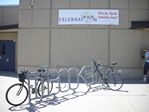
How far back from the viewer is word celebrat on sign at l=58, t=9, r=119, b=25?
61.1ft

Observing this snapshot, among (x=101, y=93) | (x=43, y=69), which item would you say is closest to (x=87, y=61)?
(x=101, y=93)

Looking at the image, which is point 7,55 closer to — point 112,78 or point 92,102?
point 112,78

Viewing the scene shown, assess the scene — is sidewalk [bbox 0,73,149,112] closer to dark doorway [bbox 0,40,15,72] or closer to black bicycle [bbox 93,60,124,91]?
black bicycle [bbox 93,60,124,91]

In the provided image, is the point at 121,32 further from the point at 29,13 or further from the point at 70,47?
the point at 29,13

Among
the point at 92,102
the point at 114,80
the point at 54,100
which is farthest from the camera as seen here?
the point at 114,80

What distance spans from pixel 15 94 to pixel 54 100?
1401 mm

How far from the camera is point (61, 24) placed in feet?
61.6

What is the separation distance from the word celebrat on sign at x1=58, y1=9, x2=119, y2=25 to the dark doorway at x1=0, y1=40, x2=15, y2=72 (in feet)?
22.5

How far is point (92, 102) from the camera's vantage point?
1061cm

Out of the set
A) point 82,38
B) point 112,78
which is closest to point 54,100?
point 112,78

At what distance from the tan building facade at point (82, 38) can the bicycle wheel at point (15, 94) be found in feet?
27.7

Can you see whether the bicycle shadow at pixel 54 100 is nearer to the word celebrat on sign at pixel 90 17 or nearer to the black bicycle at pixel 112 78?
the black bicycle at pixel 112 78

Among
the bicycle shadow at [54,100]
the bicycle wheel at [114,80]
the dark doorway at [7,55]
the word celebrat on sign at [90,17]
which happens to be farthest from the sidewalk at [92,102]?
the dark doorway at [7,55]

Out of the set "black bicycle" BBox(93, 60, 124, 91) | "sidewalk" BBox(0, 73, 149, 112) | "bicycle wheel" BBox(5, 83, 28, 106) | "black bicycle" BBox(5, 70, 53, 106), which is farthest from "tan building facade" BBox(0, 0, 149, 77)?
"bicycle wheel" BBox(5, 83, 28, 106)
